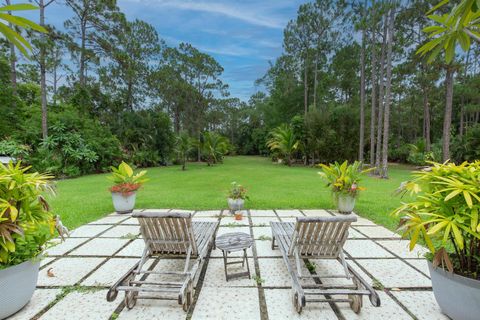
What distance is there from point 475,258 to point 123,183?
582cm

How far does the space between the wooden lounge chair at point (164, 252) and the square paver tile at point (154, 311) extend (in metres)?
0.05

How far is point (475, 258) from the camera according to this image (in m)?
1.96

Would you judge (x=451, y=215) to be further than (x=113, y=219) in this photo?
No

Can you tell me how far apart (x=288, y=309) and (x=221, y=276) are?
35.7 inches

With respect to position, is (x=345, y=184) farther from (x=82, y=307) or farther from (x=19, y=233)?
(x=19, y=233)

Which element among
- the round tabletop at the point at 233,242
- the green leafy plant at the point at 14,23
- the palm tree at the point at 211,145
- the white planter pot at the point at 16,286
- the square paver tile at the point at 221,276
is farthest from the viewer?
the palm tree at the point at 211,145

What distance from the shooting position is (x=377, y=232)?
4.31 metres

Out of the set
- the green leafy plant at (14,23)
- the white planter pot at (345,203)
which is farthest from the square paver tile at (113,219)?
the white planter pot at (345,203)

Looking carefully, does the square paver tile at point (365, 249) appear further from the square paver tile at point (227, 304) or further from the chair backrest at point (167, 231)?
the chair backrest at point (167, 231)

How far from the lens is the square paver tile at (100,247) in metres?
3.40

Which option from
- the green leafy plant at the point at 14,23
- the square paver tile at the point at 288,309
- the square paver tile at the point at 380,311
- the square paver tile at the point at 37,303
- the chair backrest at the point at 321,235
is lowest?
the square paver tile at the point at 380,311

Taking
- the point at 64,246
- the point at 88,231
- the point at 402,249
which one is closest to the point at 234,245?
the point at 402,249

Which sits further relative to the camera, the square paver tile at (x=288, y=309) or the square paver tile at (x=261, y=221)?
the square paver tile at (x=261, y=221)

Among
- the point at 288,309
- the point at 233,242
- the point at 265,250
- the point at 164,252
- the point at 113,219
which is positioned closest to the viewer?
the point at 288,309
